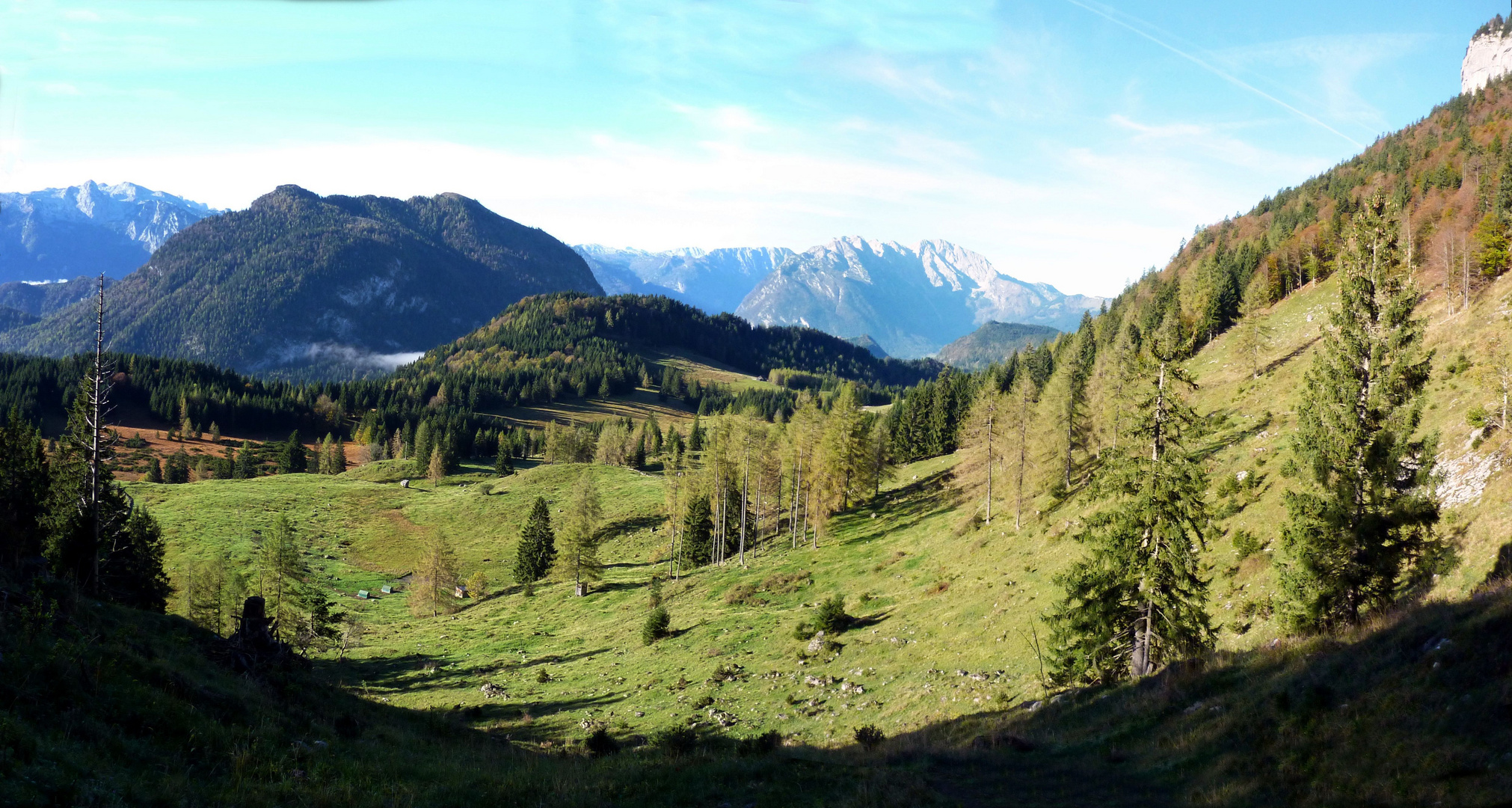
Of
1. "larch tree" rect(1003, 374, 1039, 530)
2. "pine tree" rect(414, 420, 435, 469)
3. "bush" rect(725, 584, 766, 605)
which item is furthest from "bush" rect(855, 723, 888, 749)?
"pine tree" rect(414, 420, 435, 469)

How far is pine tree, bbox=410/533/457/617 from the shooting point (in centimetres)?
7506

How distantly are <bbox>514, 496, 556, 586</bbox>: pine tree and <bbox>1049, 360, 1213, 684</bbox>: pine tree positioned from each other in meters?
68.6

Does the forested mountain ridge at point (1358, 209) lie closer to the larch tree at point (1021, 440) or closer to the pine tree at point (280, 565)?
the larch tree at point (1021, 440)

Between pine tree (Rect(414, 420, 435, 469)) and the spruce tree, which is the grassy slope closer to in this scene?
the spruce tree

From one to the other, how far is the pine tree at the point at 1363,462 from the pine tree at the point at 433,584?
7547cm

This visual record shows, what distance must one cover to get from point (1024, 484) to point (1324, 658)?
45650 millimetres

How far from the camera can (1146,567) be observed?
24438mm

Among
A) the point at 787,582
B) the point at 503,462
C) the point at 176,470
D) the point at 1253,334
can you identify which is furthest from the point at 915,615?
the point at 176,470

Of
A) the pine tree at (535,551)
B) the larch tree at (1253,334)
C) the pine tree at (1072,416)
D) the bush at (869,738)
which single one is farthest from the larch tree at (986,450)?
the pine tree at (535,551)

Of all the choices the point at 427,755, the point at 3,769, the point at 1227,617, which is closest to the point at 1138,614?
the point at 1227,617

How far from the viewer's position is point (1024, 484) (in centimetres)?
6150

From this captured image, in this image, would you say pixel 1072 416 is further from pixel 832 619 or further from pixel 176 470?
pixel 176 470

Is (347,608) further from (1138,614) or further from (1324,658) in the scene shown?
(1324,658)

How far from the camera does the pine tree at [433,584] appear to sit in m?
75.1
